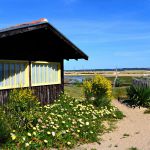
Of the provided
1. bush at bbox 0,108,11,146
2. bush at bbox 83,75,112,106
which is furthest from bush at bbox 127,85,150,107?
bush at bbox 0,108,11,146

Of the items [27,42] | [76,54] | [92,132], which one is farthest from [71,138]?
[76,54]

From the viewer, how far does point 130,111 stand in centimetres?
1891

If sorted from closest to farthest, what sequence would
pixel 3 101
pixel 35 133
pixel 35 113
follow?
pixel 35 133 < pixel 35 113 < pixel 3 101

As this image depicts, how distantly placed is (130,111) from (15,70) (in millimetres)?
6472

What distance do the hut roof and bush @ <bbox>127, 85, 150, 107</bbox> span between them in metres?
3.97

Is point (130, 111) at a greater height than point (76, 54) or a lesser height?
lesser

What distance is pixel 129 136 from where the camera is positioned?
42.7ft

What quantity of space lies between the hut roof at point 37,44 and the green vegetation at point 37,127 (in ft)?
8.20

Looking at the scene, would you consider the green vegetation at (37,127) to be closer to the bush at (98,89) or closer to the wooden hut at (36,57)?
the wooden hut at (36,57)

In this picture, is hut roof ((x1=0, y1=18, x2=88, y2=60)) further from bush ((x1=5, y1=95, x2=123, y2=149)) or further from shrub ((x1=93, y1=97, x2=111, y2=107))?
bush ((x1=5, y1=95, x2=123, y2=149))

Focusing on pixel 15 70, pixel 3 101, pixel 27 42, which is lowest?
pixel 3 101

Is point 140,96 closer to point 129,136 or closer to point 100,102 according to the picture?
point 100,102

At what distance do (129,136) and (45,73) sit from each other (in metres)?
6.02

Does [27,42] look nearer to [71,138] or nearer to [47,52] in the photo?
[47,52]
